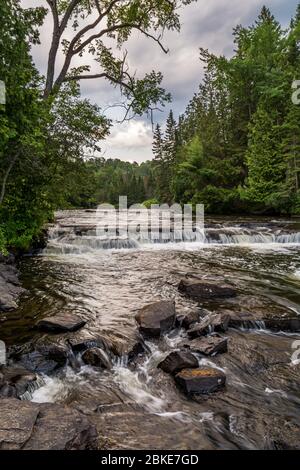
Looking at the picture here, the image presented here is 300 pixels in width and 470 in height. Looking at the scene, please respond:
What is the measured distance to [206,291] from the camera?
8.50 m

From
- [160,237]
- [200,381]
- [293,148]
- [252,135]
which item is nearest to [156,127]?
[160,237]

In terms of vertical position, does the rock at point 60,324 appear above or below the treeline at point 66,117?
below

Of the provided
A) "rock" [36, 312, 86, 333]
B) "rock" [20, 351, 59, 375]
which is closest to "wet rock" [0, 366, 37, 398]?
"rock" [20, 351, 59, 375]

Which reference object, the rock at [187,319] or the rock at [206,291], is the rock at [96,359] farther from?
the rock at [206,291]

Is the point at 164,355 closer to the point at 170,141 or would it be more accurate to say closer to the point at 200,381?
the point at 200,381

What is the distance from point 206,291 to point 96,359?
162 inches

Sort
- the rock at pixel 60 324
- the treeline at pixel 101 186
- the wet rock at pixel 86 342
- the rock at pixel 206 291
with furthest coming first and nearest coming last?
the treeline at pixel 101 186, the rock at pixel 206 291, the rock at pixel 60 324, the wet rock at pixel 86 342

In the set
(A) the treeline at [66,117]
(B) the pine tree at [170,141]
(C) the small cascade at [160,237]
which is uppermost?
(B) the pine tree at [170,141]

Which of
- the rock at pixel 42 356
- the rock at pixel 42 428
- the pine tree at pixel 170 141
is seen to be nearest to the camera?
the rock at pixel 42 428

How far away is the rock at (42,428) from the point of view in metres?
2.94

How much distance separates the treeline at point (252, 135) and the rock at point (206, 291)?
2076cm

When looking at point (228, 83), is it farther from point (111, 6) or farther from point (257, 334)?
point (257, 334)

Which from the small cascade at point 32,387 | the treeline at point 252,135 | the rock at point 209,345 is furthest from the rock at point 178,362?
the treeline at point 252,135

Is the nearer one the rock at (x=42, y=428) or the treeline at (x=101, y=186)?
the rock at (x=42, y=428)
